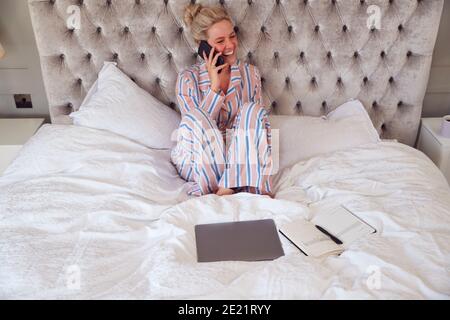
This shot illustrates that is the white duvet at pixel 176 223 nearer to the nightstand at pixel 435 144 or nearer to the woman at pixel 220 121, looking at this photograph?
the woman at pixel 220 121

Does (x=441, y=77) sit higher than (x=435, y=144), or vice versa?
(x=441, y=77)

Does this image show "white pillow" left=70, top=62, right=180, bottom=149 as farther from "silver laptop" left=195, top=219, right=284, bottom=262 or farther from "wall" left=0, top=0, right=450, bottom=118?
"silver laptop" left=195, top=219, right=284, bottom=262

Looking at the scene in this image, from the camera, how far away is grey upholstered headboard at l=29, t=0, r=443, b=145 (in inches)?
74.2

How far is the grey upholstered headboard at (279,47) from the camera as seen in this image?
189 cm

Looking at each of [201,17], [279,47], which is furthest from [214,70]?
[279,47]

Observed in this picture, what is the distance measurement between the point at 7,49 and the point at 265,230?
1.59 metres

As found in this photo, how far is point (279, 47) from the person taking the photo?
1961mm

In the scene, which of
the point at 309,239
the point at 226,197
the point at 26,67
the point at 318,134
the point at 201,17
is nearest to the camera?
the point at 309,239

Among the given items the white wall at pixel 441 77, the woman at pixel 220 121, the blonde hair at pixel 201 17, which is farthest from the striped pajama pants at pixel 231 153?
the white wall at pixel 441 77

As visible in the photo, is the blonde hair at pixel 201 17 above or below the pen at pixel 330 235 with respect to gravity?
above

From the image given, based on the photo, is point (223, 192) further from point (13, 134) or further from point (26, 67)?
point (26, 67)

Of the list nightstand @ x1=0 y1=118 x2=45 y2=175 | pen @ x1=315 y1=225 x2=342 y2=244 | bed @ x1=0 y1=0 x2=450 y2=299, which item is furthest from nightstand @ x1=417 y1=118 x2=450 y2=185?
nightstand @ x1=0 y1=118 x2=45 y2=175

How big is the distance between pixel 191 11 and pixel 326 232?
108cm

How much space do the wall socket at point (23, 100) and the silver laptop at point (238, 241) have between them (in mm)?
1366
